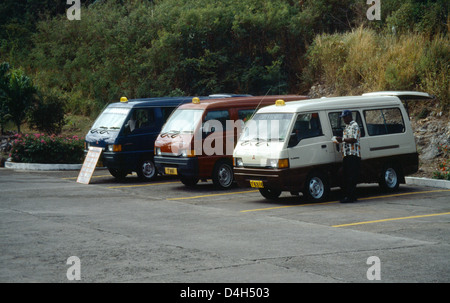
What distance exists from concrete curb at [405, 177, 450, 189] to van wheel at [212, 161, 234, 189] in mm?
4526

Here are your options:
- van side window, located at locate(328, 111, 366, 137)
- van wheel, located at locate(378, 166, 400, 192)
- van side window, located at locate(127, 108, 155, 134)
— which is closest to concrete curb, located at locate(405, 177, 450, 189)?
van wheel, located at locate(378, 166, 400, 192)

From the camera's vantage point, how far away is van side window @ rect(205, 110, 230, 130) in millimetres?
16453

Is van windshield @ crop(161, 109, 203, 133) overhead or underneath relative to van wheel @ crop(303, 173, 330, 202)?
overhead

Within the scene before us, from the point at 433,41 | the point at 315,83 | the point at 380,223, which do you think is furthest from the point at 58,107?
the point at 380,223

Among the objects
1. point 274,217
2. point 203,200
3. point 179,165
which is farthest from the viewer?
point 179,165

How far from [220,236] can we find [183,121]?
6585 millimetres

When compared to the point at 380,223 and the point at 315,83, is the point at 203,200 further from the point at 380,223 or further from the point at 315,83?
the point at 315,83

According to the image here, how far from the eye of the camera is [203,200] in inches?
586

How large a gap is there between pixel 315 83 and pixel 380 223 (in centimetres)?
1415

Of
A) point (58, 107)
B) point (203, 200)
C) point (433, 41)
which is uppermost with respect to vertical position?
point (433, 41)

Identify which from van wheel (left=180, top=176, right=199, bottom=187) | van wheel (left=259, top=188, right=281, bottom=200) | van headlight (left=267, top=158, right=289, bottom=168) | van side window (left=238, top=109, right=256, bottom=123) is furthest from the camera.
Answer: van wheel (left=180, top=176, right=199, bottom=187)

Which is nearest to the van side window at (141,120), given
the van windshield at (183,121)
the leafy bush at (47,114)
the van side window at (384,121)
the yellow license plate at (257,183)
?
the van windshield at (183,121)

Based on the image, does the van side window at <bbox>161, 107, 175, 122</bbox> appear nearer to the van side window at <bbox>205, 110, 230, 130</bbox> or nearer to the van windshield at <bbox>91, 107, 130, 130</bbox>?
the van windshield at <bbox>91, 107, 130, 130</bbox>

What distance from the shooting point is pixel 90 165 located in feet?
59.3
